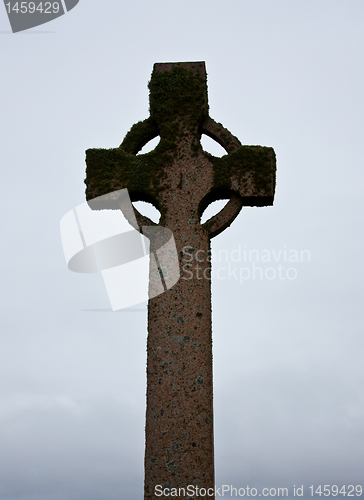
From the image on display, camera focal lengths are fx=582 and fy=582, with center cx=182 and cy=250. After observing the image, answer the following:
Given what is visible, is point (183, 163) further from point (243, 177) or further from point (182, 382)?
point (182, 382)

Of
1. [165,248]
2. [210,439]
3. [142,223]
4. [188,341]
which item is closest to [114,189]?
[142,223]

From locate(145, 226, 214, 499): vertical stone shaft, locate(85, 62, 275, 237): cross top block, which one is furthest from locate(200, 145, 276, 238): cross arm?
locate(145, 226, 214, 499): vertical stone shaft

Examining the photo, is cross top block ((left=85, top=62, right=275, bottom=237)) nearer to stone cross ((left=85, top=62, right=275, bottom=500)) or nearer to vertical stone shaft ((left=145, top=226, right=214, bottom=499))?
stone cross ((left=85, top=62, right=275, bottom=500))

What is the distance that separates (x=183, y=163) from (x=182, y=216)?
0.61 meters

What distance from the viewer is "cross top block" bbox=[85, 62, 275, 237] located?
20.2 feet

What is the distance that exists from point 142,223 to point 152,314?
3.27 ft

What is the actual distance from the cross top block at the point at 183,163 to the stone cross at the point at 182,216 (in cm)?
1

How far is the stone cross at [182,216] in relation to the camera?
5277 millimetres

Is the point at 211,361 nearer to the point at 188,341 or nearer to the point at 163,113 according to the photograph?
the point at 188,341

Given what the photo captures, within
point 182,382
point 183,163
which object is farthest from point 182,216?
point 182,382

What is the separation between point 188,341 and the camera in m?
5.56

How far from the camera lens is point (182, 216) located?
6047 mm

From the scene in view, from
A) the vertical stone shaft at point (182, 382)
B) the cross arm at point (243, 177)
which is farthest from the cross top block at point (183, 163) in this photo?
the vertical stone shaft at point (182, 382)

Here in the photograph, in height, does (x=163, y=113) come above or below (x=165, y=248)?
above
